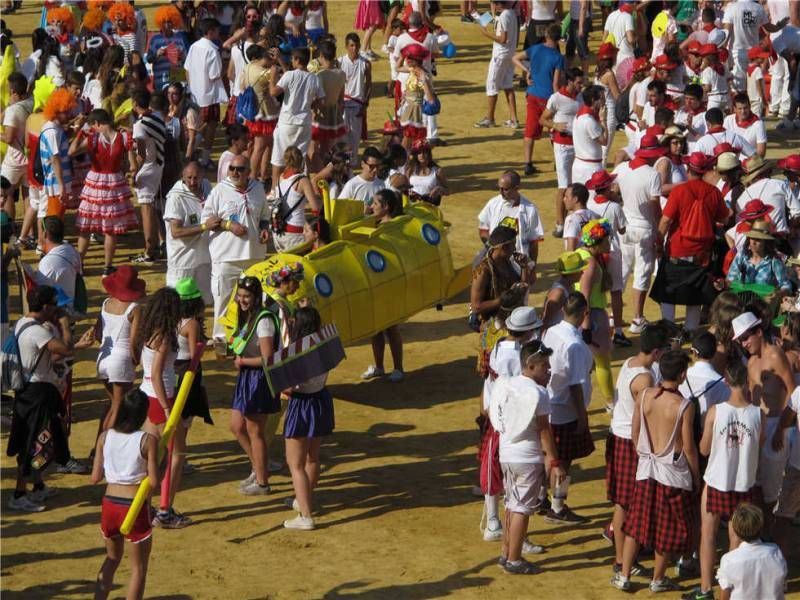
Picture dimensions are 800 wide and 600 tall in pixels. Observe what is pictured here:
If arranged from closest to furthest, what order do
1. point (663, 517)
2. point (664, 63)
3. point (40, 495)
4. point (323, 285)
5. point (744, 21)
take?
1. point (663, 517)
2. point (40, 495)
3. point (323, 285)
4. point (664, 63)
5. point (744, 21)

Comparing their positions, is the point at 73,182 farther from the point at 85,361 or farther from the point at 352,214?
the point at 352,214

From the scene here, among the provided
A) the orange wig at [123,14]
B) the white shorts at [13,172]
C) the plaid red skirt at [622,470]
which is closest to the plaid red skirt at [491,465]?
the plaid red skirt at [622,470]

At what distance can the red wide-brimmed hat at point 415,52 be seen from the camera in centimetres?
1897

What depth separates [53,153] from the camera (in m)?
15.7

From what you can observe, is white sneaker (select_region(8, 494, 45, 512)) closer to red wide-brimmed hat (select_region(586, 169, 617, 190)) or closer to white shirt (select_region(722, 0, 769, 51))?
red wide-brimmed hat (select_region(586, 169, 617, 190))

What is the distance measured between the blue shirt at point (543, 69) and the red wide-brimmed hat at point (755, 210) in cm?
606

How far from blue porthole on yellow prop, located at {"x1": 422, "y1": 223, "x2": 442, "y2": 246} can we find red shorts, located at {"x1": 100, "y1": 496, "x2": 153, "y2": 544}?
5.45 m

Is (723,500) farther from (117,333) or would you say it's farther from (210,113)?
(210,113)

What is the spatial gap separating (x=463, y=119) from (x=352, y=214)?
936 cm

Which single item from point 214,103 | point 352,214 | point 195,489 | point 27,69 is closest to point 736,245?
point 352,214

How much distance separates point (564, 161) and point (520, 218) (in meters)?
3.77

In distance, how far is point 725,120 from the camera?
675 inches

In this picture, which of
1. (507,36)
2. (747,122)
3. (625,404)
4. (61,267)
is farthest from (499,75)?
(625,404)

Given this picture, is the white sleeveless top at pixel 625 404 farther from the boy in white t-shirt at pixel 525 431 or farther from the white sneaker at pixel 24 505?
the white sneaker at pixel 24 505
